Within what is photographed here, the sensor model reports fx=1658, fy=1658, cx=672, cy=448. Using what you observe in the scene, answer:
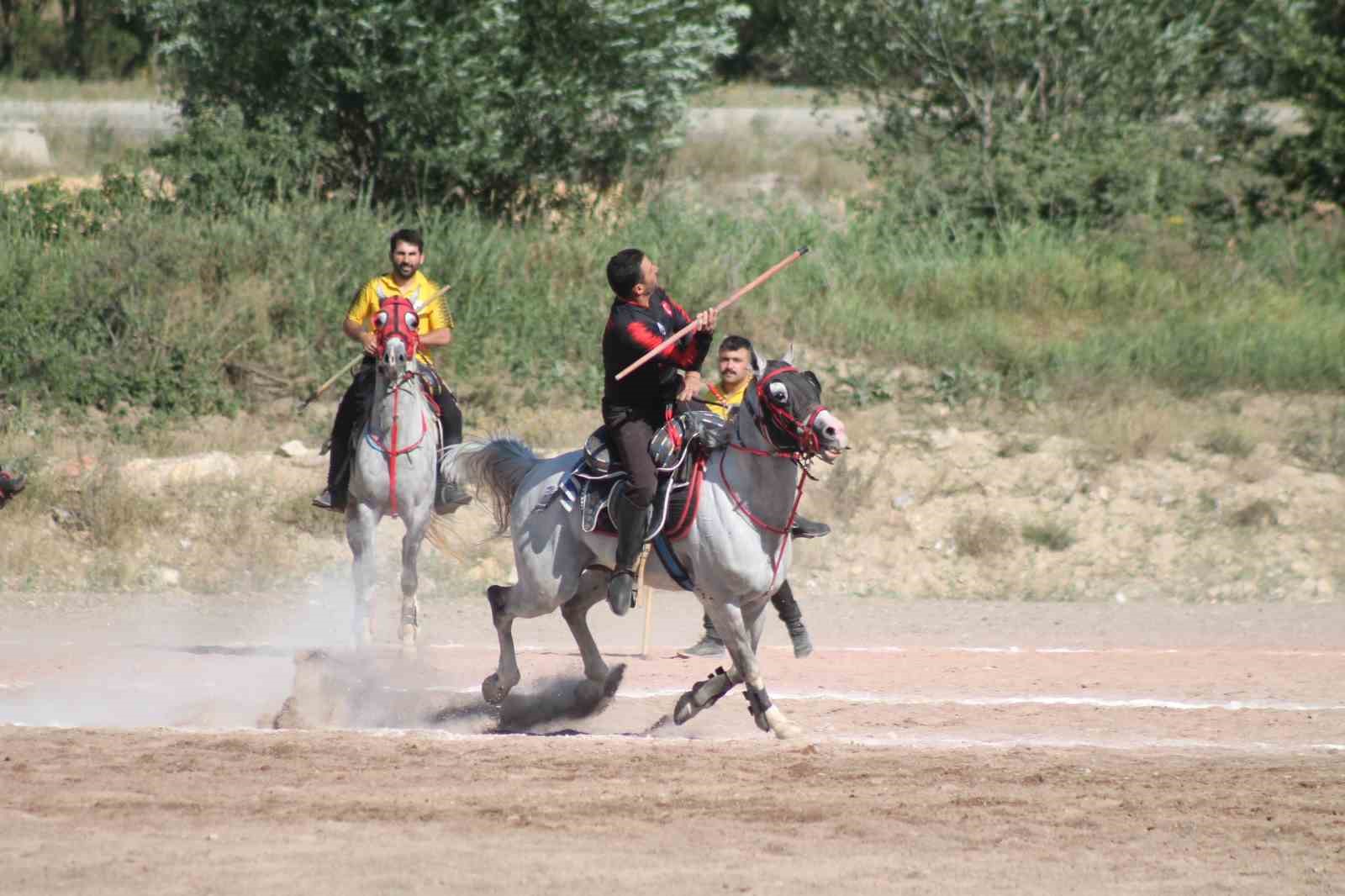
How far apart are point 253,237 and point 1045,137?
11166 millimetres

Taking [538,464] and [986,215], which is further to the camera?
[986,215]

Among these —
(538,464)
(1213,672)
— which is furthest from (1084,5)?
(538,464)

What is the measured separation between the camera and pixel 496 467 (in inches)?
408

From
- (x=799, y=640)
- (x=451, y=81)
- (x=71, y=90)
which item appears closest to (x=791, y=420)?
(x=799, y=640)

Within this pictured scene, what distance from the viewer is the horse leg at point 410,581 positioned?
1180 cm

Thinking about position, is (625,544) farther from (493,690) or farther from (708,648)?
(708,648)

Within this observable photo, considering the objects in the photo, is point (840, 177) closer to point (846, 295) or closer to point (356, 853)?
point (846, 295)

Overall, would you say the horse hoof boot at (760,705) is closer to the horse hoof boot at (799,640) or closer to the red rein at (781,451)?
the red rein at (781,451)

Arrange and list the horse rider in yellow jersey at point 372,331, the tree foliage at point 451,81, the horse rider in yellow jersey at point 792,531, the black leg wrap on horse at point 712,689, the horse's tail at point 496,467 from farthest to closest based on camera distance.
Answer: the tree foliage at point 451,81 → the horse rider in yellow jersey at point 372,331 → the horse's tail at point 496,467 → the horse rider in yellow jersey at point 792,531 → the black leg wrap on horse at point 712,689

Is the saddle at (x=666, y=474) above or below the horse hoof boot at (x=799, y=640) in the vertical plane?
above

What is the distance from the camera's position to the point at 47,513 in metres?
15.7

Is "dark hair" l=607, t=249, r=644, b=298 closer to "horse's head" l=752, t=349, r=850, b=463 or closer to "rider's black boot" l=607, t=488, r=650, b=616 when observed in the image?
"horse's head" l=752, t=349, r=850, b=463

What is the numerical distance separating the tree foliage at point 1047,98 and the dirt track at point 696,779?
1165 cm

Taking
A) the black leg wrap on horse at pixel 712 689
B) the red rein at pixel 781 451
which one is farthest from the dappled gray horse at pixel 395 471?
the red rein at pixel 781 451
